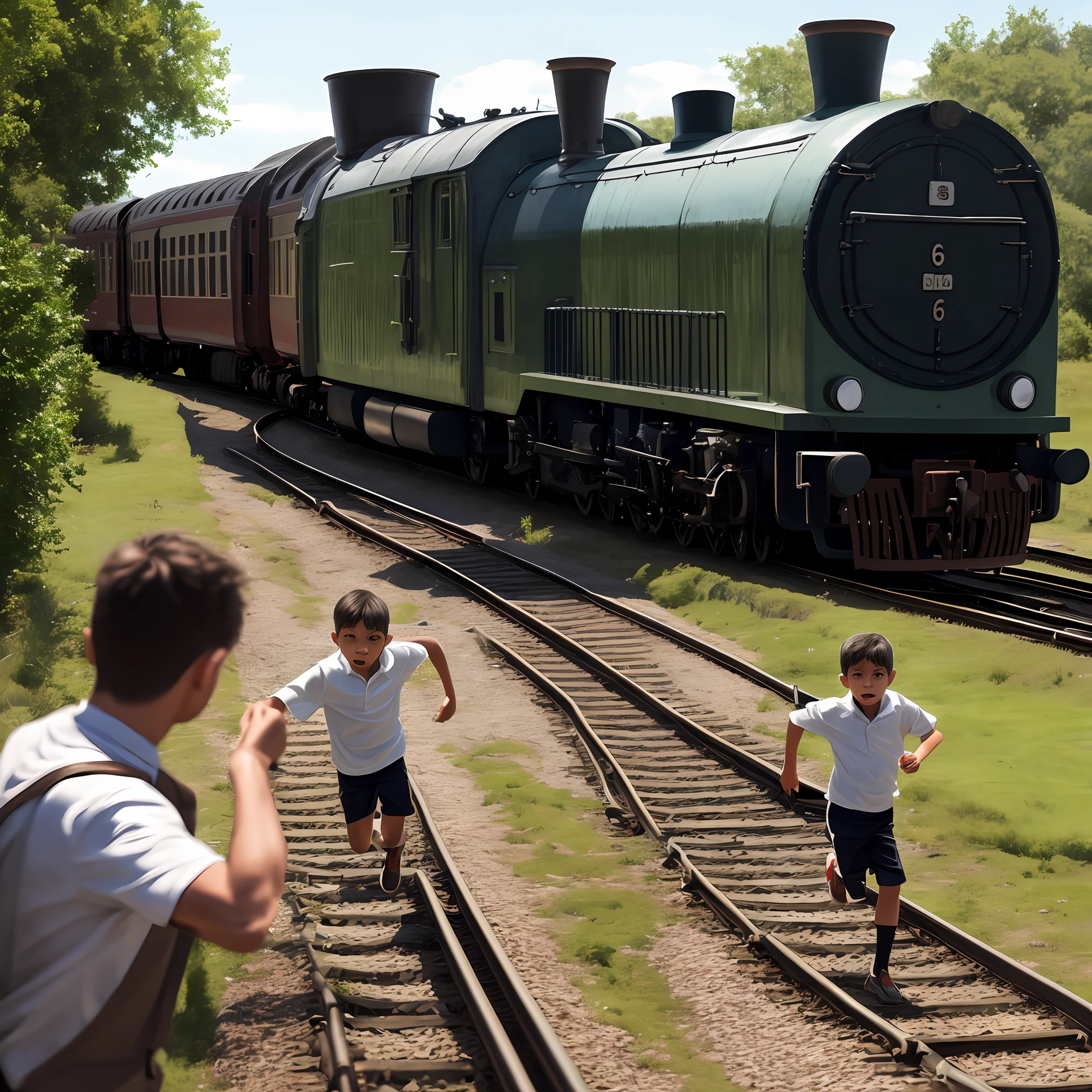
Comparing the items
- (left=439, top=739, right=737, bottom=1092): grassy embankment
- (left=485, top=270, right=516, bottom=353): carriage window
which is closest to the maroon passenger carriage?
(left=485, top=270, right=516, bottom=353): carriage window

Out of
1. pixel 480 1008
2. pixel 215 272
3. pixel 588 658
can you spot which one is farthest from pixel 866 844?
pixel 215 272

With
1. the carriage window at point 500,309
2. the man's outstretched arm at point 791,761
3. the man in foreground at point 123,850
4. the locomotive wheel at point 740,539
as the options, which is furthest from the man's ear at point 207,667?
the carriage window at point 500,309

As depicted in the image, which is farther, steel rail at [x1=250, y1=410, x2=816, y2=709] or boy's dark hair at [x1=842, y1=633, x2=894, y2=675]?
steel rail at [x1=250, y1=410, x2=816, y2=709]

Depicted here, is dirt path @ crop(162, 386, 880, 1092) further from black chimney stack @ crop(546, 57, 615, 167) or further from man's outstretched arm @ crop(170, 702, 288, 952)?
black chimney stack @ crop(546, 57, 615, 167)

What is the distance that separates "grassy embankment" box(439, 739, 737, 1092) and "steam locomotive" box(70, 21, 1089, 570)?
499cm

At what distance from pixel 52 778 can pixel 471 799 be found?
6.15 metres

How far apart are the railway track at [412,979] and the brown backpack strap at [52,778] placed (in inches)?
109

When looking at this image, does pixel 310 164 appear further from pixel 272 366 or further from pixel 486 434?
pixel 486 434

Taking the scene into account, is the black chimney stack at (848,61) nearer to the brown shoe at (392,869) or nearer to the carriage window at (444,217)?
the carriage window at (444,217)

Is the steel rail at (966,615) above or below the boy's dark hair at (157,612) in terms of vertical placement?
below

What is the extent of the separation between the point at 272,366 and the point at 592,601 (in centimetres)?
1816

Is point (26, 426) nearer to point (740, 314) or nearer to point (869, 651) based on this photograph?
point (740, 314)

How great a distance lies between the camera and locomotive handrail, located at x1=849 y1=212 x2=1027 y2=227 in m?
12.2

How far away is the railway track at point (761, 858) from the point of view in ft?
16.6
